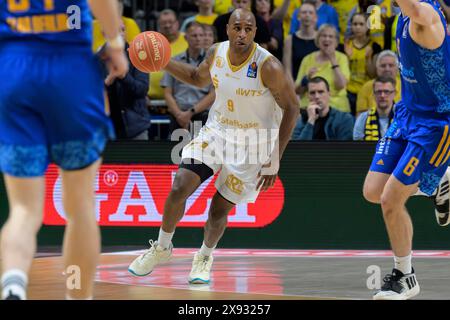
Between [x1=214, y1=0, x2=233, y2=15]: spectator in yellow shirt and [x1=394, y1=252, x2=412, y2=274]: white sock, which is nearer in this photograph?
[x1=394, y1=252, x2=412, y2=274]: white sock

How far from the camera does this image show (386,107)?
484 inches

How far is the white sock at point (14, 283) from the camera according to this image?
485cm

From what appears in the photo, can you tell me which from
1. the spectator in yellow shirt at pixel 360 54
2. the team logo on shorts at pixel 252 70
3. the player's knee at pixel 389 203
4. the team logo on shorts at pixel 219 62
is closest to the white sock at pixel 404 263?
the player's knee at pixel 389 203

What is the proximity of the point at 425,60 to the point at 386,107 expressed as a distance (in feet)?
15.4

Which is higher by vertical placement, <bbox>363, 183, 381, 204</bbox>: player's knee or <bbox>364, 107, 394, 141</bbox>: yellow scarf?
<bbox>363, 183, 381, 204</bbox>: player's knee

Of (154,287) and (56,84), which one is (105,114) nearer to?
(56,84)

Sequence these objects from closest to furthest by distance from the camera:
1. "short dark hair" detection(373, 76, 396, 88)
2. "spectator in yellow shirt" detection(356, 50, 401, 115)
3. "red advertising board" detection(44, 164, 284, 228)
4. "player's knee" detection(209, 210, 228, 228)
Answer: "player's knee" detection(209, 210, 228, 228)
"red advertising board" detection(44, 164, 284, 228)
"short dark hair" detection(373, 76, 396, 88)
"spectator in yellow shirt" detection(356, 50, 401, 115)

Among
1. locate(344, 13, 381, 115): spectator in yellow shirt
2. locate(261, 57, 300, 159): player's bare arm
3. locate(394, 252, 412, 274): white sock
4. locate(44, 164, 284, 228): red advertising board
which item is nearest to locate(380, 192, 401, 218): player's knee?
locate(394, 252, 412, 274): white sock

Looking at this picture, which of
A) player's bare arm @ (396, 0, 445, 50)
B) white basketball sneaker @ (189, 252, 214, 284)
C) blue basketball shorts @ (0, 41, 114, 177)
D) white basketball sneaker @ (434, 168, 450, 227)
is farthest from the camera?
white basketball sneaker @ (189, 252, 214, 284)

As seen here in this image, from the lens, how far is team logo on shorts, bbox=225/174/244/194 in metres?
9.02

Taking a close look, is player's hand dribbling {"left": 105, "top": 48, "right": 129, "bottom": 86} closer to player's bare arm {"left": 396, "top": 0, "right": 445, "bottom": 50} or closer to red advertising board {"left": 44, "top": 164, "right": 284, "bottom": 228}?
player's bare arm {"left": 396, "top": 0, "right": 445, "bottom": 50}

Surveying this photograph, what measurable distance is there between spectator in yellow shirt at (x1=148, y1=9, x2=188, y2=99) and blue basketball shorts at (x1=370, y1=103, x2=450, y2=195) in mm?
6048

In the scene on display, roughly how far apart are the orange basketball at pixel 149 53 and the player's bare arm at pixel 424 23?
7.31 feet
